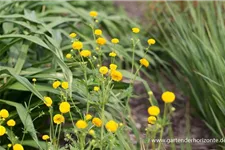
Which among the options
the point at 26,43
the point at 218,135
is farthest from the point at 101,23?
the point at 218,135

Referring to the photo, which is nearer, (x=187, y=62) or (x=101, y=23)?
(x=187, y=62)

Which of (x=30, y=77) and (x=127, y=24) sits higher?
(x=127, y=24)

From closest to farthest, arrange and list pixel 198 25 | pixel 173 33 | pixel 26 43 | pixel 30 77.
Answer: pixel 30 77, pixel 26 43, pixel 198 25, pixel 173 33

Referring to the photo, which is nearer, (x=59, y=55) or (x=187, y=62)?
(x=59, y=55)

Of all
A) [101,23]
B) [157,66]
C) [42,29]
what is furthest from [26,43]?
[157,66]

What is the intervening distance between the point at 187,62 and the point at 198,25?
22cm

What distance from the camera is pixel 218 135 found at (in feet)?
7.39

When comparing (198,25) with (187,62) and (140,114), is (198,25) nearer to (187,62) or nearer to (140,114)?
(187,62)

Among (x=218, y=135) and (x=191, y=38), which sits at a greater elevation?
(x=191, y=38)

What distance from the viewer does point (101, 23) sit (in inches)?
122

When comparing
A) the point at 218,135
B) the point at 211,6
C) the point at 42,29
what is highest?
the point at 211,6

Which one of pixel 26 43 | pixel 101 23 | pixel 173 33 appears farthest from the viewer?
pixel 101 23

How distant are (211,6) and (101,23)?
0.75 metres

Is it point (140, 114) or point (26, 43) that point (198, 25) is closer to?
point (140, 114)
